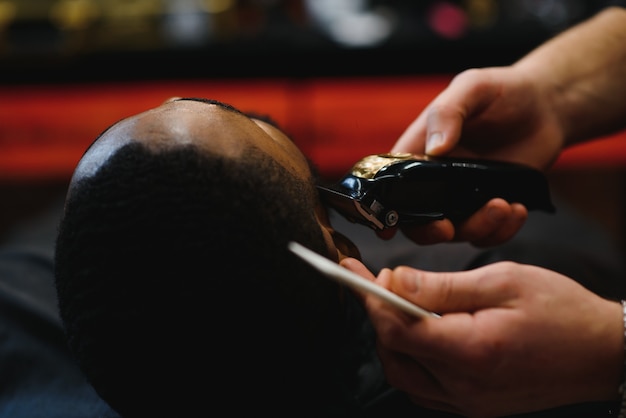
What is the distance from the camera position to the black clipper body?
78 centimetres

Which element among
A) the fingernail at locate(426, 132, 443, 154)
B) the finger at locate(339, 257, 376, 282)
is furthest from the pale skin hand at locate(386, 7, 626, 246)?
the finger at locate(339, 257, 376, 282)

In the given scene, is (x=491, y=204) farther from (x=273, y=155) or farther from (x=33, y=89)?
(x=33, y=89)

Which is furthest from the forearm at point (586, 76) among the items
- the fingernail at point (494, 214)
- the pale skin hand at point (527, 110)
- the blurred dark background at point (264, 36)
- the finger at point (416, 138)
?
the blurred dark background at point (264, 36)

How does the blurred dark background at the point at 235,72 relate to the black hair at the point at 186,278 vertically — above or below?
below

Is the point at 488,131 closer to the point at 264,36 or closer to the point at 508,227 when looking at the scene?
the point at 508,227

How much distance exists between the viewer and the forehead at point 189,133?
0.64 m

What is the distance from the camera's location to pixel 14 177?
2.49 m

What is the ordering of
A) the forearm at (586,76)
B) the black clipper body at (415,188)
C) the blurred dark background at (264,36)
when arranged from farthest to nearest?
the blurred dark background at (264,36) < the forearm at (586,76) < the black clipper body at (415,188)

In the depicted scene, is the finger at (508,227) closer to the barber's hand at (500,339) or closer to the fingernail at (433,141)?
the fingernail at (433,141)

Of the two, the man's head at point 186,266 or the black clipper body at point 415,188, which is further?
the black clipper body at point 415,188

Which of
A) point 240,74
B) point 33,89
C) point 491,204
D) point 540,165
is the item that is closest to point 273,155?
point 491,204

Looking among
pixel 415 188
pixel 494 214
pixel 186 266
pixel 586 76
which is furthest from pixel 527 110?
pixel 186 266

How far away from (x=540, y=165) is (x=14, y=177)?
200cm

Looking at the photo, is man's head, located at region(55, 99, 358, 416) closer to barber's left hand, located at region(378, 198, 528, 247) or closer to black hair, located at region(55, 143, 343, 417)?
black hair, located at region(55, 143, 343, 417)
